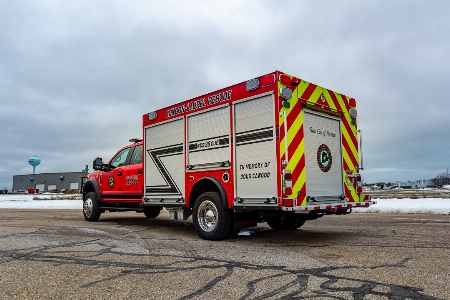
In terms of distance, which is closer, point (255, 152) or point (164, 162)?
point (255, 152)

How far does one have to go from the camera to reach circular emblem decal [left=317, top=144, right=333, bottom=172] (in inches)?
296

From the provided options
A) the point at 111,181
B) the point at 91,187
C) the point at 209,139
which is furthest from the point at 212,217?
the point at 91,187

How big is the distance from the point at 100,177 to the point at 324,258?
8.07 metres

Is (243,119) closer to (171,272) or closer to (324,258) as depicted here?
(324,258)

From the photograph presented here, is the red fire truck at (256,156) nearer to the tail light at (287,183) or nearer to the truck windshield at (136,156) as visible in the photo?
the tail light at (287,183)

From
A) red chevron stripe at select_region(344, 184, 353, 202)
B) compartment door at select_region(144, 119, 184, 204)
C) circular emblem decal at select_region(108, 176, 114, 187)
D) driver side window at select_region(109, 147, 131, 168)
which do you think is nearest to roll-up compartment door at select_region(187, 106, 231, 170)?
compartment door at select_region(144, 119, 184, 204)

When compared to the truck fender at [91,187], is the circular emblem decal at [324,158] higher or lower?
higher

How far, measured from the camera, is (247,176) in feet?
23.5

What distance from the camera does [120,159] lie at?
11148 mm

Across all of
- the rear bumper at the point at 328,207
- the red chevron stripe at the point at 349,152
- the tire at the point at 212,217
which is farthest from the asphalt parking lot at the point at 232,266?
the red chevron stripe at the point at 349,152

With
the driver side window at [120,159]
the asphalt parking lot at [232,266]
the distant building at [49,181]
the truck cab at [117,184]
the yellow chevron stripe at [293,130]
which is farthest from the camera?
the distant building at [49,181]

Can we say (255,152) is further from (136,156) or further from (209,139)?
(136,156)

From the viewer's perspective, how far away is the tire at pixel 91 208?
38.7ft

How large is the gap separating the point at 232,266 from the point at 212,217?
Answer: 2627 millimetres
